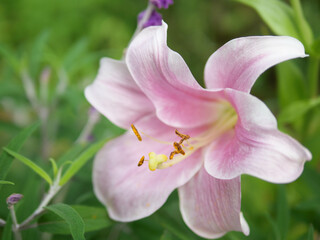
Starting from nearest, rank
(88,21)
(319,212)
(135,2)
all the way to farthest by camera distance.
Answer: (319,212)
(88,21)
(135,2)

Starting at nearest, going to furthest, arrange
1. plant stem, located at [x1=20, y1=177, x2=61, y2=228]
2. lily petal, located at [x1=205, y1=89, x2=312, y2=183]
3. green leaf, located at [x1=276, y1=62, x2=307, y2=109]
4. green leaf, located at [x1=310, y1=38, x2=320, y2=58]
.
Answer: lily petal, located at [x1=205, y1=89, x2=312, y2=183]
plant stem, located at [x1=20, y1=177, x2=61, y2=228]
green leaf, located at [x1=310, y1=38, x2=320, y2=58]
green leaf, located at [x1=276, y1=62, x2=307, y2=109]

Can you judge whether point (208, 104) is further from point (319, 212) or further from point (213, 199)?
point (319, 212)

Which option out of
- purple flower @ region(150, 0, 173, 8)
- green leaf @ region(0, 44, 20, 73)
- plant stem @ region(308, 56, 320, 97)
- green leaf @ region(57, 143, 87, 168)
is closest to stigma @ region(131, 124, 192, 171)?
green leaf @ region(57, 143, 87, 168)

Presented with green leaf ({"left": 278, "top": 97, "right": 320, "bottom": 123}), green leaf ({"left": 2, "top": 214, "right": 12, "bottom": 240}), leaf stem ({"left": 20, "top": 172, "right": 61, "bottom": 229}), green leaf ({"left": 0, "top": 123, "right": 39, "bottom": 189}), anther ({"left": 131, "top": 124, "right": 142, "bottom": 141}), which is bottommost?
green leaf ({"left": 278, "top": 97, "right": 320, "bottom": 123})

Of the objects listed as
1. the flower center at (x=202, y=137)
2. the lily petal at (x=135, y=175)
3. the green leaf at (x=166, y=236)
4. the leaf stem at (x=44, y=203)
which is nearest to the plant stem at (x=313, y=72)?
the flower center at (x=202, y=137)

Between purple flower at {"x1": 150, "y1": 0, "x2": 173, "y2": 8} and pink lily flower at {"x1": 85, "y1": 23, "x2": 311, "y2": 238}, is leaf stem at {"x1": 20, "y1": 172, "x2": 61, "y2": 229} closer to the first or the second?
pink lily flower at {"x1": 85, "y1": 23, "x2": 311, "y2": 238}

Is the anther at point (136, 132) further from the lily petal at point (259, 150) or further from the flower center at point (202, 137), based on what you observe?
the lily petal at point (259, 150)

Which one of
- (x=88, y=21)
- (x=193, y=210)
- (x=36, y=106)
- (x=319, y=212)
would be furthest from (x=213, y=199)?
(x=88, y=21)
